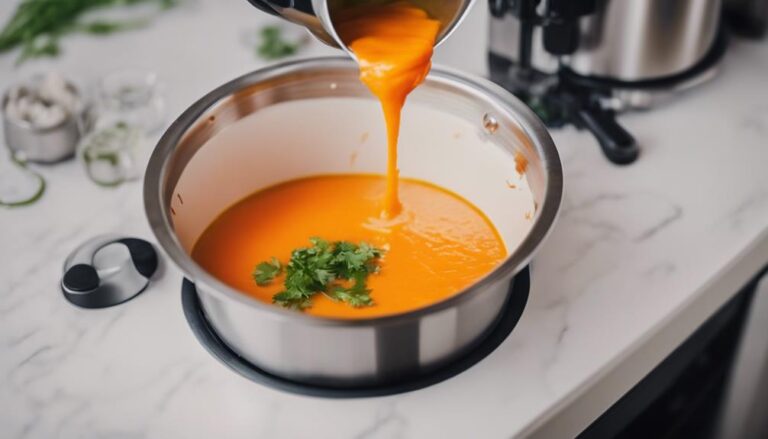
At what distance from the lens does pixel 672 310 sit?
1.16 m

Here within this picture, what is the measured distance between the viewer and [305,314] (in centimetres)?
95

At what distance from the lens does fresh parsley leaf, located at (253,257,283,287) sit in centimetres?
119

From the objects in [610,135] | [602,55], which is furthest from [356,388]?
[602,55]

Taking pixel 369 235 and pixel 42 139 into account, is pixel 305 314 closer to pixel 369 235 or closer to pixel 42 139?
pixel 369 235

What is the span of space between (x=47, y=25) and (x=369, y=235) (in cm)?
78

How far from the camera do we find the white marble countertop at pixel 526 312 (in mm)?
1047

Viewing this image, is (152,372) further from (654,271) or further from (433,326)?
(654,271)

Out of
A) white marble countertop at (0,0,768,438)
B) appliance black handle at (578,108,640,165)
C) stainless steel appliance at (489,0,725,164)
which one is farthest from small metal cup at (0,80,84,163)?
appliance black handle at (578,108,640,165)

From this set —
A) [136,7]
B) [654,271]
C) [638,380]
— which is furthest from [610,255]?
[136,7]

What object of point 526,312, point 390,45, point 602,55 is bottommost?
point 526,312

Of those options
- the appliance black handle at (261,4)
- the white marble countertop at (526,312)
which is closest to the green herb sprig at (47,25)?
the white marble countertop at (526,312)

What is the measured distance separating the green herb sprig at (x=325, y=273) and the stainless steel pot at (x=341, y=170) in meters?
0.10

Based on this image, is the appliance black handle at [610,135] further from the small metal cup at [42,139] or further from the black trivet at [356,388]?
the small metal cup at [42,139]

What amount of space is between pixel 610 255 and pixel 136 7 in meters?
1.00
